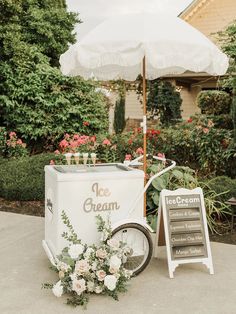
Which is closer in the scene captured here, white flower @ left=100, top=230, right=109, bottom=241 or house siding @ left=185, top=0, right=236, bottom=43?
white flower @ left=100, top=230, right=109, bottom=241

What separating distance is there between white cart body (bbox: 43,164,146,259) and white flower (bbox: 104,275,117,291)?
579mm

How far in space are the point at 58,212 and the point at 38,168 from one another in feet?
13.9

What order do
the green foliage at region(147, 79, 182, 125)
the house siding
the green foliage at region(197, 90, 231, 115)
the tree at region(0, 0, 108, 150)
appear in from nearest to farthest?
the green foliage at region(197, 90, 231, 115)
the tree at region(0, 0, 108, 150)
the green foliage at region(147, 79, 182, 125)
the house siding

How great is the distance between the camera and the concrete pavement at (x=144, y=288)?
11.9ft

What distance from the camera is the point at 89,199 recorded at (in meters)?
4.20

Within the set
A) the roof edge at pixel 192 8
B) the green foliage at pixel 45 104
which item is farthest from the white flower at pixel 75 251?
the roof edge at pixel 192 8

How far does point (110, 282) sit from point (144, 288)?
18.4 inches

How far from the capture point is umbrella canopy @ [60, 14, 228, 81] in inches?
160

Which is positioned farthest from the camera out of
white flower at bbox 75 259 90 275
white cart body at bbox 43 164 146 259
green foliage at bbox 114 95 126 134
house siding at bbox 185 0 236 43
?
house siding at bbox 185 0 236 43

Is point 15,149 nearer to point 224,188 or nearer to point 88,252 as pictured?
point 224,188

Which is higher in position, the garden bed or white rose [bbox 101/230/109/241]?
white rose [bbox 101/230/109/241]

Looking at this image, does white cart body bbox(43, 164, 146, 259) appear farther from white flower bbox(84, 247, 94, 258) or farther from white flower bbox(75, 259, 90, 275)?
white flower bbox(75, 259, 90, 275)

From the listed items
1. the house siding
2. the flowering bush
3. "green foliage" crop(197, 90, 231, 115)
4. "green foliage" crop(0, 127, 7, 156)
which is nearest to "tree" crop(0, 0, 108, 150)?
"green foliage" crop(0, 127, 7, 156)

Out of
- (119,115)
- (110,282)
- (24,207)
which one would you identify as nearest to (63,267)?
(110,282)
